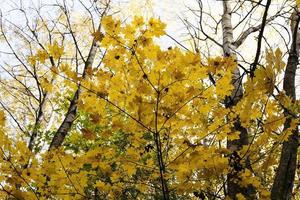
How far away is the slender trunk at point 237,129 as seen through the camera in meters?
1.83

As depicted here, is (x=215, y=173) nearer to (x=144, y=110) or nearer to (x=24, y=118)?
(x=144, y=110)

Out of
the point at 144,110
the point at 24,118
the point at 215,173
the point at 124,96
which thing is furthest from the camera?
the point at 24,118

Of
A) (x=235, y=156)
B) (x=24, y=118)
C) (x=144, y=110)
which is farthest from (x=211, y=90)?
(x=24, y=118)

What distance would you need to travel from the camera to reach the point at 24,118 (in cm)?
907

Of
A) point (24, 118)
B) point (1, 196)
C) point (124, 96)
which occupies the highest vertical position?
point (24, 118)

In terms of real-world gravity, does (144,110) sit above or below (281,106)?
below

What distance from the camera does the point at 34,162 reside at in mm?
1973

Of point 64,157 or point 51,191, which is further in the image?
point 51,191

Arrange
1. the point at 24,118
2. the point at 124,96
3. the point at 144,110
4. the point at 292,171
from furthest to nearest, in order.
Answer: the point at 24,118
the point at 292,171
the point at 124,96
the point at 144,110

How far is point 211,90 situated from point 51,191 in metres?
1.09

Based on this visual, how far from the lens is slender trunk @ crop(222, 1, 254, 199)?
6.02 feet

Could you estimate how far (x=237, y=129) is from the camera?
2.51 metres

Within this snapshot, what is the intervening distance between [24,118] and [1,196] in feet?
24.9

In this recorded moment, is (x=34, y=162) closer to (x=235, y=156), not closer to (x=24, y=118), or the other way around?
(x=235, y=156)
